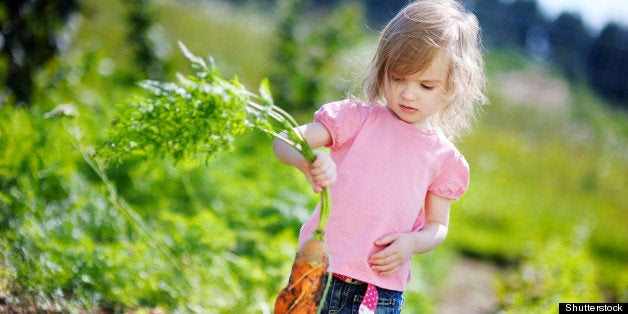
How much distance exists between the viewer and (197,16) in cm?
958

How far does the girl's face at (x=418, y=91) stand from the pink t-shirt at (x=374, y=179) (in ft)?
0.15

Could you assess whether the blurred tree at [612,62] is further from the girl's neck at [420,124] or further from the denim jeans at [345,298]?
the denim jeans at [345,298]

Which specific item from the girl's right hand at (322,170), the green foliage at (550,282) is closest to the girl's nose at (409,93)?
the girl's right hand at (322,170)

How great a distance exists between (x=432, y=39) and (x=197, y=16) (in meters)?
8.13

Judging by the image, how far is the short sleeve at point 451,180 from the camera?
79.7 inches

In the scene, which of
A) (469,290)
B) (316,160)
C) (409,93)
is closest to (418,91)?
(409,93)

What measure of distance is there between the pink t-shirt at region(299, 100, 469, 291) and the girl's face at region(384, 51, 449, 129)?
0.15 feet

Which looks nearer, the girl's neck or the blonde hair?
the blonde hair

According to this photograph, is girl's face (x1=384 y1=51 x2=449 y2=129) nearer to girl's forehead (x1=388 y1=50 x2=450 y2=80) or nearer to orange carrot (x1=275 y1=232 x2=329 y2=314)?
girl's forehead (x1=388 y1=50 x2=450 y2=80)

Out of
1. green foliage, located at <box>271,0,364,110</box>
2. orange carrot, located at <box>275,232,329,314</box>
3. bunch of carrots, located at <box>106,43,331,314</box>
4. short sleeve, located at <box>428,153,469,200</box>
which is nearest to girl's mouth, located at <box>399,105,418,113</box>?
short sleeve, located at <box>428,153,469,200</box>

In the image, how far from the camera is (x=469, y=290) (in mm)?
6023

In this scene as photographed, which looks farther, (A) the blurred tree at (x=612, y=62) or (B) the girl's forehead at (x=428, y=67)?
(A) the blurred tree at (x=612, y=62)

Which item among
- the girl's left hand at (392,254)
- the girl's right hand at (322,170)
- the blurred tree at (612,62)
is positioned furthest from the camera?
the blurred tree at (612,62)

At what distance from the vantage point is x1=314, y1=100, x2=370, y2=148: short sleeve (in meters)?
1.94
